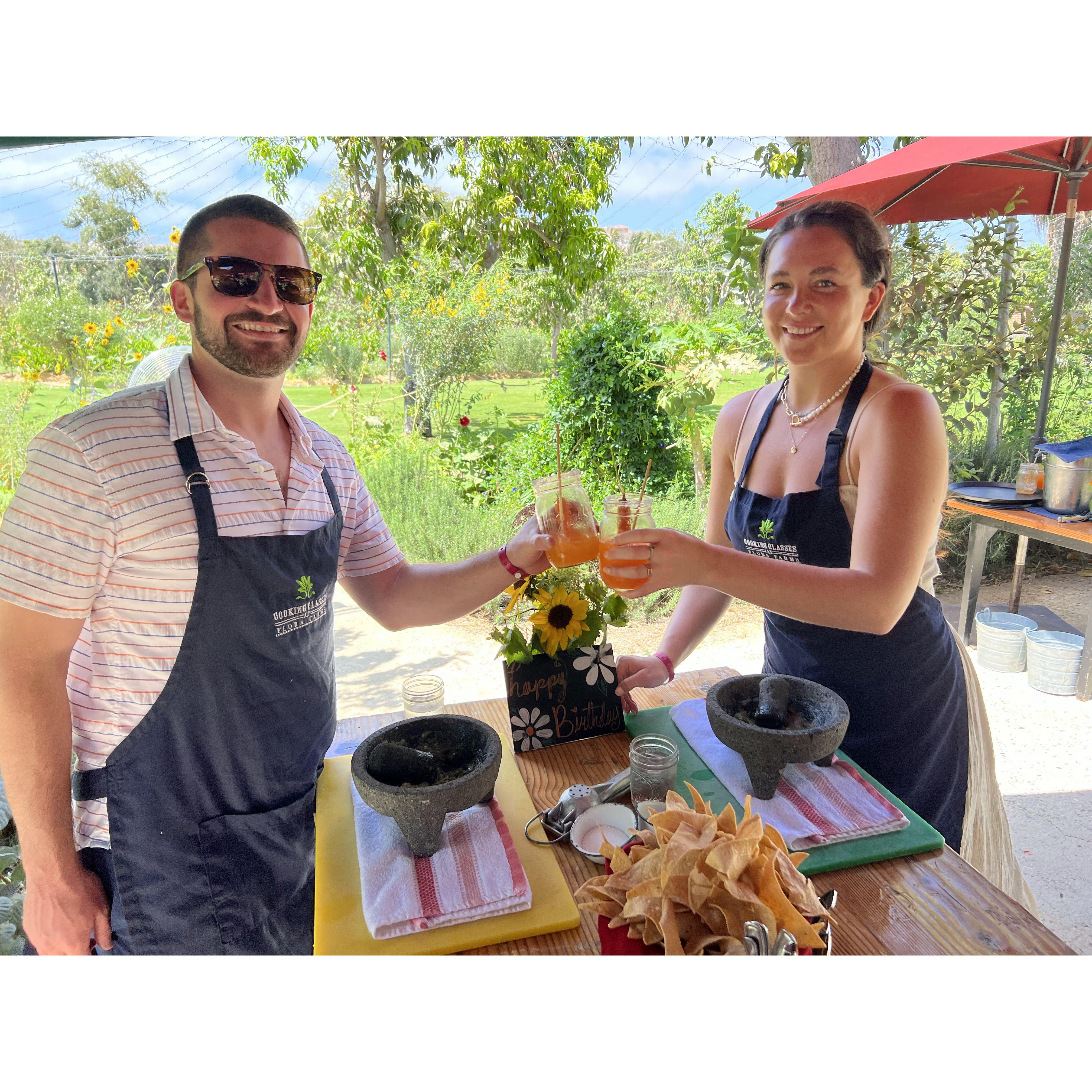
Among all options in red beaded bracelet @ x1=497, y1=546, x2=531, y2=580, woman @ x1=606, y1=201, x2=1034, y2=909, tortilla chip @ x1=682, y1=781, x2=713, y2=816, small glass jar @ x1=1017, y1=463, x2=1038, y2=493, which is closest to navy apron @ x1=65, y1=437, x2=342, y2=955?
red beaded bracelet @ x1=497, y1=546, x2=531, y2=580

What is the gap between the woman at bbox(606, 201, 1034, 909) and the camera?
1.39m

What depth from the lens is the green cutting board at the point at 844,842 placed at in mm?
1068

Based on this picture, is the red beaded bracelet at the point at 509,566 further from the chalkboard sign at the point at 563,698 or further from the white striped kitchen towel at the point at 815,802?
the white striped kitchen towel at the point at 815,802

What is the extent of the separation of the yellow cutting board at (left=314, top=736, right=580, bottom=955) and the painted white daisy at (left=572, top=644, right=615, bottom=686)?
0.28 meters

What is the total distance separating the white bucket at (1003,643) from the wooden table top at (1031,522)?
0.58 m

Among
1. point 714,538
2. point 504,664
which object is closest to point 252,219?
point 504,664

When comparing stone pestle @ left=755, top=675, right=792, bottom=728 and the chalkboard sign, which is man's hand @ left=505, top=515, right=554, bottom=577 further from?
stone pestle @ left=755, top=675, right=792, bottom=728

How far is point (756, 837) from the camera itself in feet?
2.64

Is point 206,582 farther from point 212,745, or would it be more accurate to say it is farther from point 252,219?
point 252,219

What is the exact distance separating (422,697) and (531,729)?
22 cm

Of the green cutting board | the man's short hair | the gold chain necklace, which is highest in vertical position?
the man's short hair

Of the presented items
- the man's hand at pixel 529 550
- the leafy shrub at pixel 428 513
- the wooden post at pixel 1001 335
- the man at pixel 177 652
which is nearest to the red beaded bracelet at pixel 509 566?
the man's hand at pixel 529 550

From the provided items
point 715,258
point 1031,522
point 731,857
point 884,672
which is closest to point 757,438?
point 884,672
